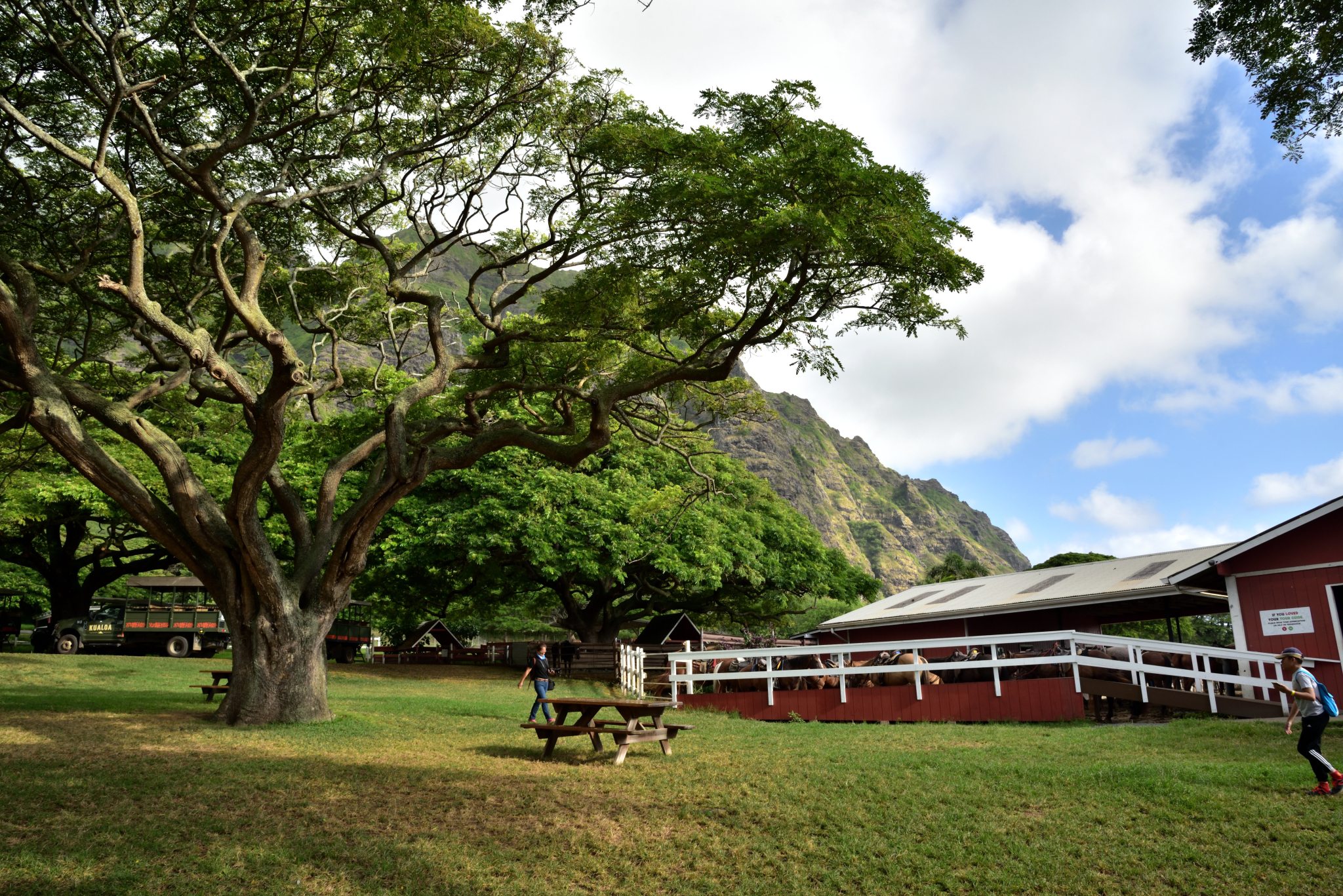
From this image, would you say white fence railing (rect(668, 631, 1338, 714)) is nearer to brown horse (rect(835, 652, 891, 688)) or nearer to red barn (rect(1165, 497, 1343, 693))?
brown horse (rect(835, 652, 891, 688))

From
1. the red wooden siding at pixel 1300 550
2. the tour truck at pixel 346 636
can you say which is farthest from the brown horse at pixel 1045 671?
the tour truck at pixel 346 636

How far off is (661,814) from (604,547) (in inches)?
742

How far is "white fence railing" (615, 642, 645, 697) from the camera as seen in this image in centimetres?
2109

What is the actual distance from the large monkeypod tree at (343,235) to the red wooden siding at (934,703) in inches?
224

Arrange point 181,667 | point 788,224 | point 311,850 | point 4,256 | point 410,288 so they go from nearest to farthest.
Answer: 1. point 311,850
2. point 788,224
3. point 4,256
4. point 410,288
5. point 181,667

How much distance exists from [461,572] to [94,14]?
19.5 meters

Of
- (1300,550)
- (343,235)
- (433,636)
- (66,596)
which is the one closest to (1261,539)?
(1300,550)

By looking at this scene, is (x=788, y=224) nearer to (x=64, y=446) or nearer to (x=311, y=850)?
(x=311, y=850)

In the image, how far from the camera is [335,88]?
1255 centimetres

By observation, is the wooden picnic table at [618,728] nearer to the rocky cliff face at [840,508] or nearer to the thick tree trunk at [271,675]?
the thick tree trunk at [271,675]

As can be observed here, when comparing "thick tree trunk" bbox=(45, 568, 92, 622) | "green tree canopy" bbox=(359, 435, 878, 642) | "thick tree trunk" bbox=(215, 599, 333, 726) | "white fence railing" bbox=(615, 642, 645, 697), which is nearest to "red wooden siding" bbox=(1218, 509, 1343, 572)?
"green tree canopy" bbox=(359, 435, 878, 642)

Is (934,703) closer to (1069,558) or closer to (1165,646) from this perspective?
(1165,646)

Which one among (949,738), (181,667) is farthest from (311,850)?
(181,667)

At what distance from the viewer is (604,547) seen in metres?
26.3
